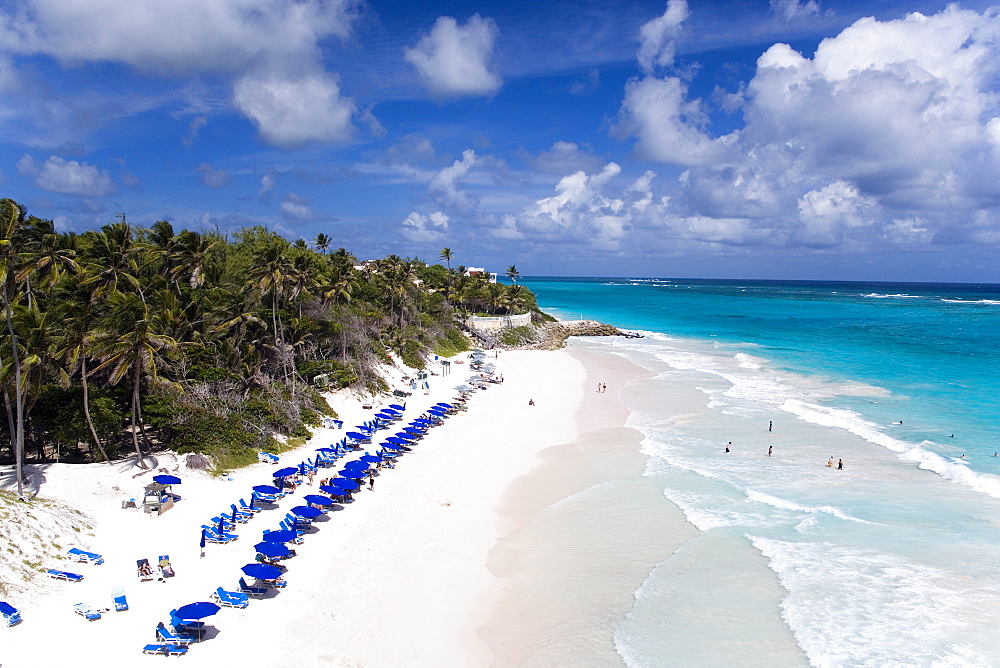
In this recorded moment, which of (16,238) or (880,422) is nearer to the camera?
(16,238)

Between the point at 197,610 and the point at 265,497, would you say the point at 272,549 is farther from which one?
the point at 265,497

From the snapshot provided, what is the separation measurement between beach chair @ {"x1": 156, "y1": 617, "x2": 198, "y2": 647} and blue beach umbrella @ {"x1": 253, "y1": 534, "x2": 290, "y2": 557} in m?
3.40


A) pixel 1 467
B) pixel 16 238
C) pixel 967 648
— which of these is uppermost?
pixel 16 238

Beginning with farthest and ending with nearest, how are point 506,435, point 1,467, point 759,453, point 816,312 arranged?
point 816,312 < point 506,435 < point 759,453 < point 1,467

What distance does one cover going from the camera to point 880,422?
36.9m

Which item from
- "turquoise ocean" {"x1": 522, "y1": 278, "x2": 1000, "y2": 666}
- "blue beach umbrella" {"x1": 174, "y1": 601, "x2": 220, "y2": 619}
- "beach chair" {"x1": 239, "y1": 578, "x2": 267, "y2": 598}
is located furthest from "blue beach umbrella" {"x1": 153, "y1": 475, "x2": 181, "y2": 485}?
"turquoise ocean" {"x1": 522, "y1": 278, "x2": 1000, "y2": 666}

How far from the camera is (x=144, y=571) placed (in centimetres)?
1650

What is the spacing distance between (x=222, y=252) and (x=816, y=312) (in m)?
128

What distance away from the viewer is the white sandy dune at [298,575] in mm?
14062

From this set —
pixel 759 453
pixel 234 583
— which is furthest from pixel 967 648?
pixel 234 583

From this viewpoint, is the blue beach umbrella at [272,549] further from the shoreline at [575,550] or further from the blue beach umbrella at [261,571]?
the shoreline at [575,550]

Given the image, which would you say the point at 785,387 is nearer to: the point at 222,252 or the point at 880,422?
the point at 880,422

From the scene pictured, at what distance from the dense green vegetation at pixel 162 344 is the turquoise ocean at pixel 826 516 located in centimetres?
1900

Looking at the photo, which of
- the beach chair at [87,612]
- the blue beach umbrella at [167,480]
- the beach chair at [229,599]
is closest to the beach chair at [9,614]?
the beach chair at [87,612]
